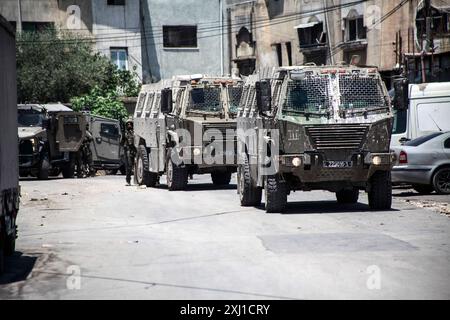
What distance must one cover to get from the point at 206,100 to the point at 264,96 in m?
7.78

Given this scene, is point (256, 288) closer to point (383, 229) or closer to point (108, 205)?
point (383, 229)

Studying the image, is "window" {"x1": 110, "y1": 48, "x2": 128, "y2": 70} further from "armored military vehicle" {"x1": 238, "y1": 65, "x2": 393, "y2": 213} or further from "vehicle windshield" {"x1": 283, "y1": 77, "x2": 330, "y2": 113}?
"vehicle windshield" {"x1": 283, "y1": 77, "x2": 330, "y2": 113}

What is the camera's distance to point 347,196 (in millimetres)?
20547

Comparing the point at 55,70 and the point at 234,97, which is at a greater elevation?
the point at 55,70

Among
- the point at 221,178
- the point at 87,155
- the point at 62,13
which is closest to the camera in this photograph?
the point at 221,178

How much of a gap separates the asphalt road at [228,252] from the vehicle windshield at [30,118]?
14.5 m

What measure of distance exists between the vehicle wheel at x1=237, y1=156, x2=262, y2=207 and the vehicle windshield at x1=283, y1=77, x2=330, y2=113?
2.10m

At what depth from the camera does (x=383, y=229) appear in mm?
15453

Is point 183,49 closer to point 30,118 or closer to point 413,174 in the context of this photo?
point 30,118

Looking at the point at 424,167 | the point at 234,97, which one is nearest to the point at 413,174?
the point at 424,167

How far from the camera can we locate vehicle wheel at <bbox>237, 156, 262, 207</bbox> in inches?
785

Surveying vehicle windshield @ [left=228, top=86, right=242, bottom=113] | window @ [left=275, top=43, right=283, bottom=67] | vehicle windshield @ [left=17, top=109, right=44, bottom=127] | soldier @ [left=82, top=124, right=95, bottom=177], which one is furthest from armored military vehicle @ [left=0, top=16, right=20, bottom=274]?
window @ [left=275, top=43, right=283, bottom=67]

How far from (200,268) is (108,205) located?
10317mm

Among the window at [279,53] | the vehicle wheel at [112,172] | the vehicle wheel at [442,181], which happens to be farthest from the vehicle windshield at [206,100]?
the window at [279,53]
